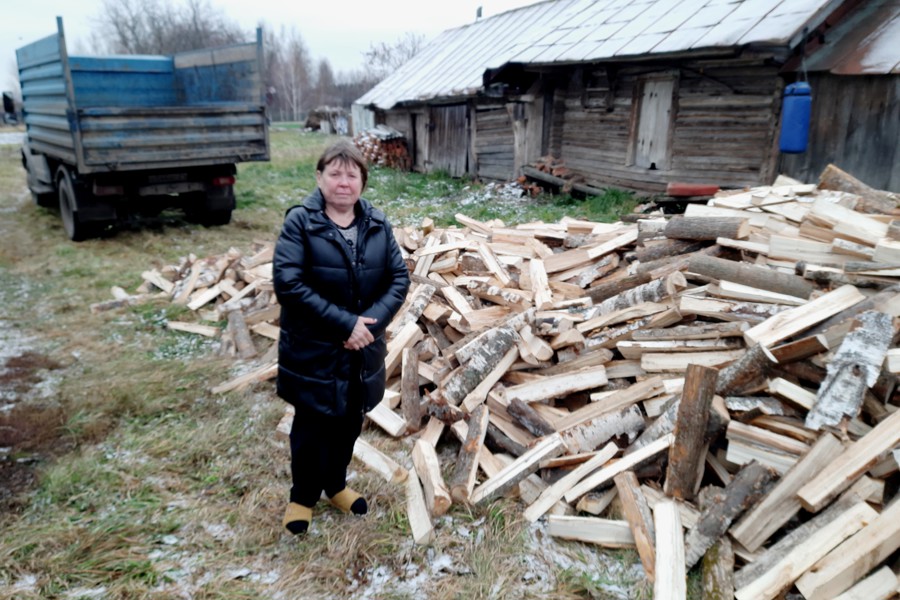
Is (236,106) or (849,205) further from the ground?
(236,106)

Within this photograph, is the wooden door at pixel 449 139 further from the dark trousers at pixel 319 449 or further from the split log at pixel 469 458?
the dark trousers at pixel 319 449

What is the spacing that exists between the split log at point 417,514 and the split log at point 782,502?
1.51m

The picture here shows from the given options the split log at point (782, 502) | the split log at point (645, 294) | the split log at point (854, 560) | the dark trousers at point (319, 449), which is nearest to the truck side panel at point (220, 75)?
the split log at point (645, 294)

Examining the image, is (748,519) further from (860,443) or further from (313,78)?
(313,78)

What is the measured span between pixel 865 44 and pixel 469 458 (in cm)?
960

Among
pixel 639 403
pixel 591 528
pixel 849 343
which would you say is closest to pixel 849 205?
pixel 849 343

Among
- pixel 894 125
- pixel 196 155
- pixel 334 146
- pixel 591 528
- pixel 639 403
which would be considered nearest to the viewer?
pixel 334 146

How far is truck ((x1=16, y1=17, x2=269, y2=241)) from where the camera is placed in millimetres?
8602

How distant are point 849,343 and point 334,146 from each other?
2822mm

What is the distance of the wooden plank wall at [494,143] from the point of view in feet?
51.1

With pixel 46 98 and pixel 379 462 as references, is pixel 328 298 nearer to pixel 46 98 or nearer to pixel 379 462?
pixel 379 462

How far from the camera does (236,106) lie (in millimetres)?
9656

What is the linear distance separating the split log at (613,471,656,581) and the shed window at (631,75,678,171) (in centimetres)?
999

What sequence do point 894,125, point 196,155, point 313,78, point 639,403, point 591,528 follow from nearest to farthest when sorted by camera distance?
point 591,528, point 639,403, point 894,125, point 196,155, point 313,78
